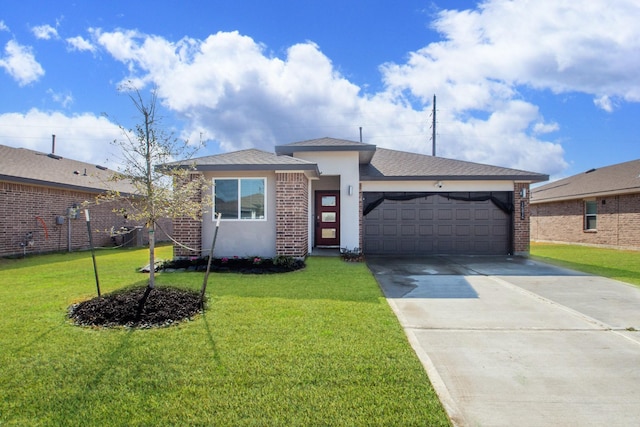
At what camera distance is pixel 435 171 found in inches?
505

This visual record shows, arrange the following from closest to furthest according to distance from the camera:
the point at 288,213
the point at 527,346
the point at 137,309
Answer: the point at 527,346
the point at 137,309
the point at 288,213

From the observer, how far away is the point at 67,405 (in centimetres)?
275

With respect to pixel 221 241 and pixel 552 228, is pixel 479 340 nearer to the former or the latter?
pixel 221 241

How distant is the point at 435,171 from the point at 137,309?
426 inches

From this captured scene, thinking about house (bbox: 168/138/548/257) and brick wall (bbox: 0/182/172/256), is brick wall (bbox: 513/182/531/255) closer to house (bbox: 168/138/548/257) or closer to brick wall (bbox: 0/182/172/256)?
house (bbox: 168/138/548/257)

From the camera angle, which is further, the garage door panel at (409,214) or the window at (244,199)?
the garage door panel at (409,214)

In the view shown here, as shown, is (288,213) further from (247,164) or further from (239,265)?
(239,265)

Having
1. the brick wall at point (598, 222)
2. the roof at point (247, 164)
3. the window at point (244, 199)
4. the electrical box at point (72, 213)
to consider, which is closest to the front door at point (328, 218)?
the roof at point (247, 164)

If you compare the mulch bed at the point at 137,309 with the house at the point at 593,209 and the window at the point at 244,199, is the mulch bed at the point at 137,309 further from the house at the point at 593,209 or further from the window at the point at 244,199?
the house at the point at 593,209

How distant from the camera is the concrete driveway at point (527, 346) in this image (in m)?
2.81

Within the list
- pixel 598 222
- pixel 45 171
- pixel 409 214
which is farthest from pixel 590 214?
pixel 45 171

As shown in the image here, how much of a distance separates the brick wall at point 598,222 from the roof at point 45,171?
2119 centimetres

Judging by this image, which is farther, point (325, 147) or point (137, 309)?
point (325, 147)

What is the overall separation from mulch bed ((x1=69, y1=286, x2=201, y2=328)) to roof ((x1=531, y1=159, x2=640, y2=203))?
18.4 m
